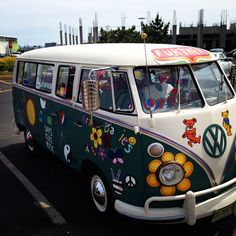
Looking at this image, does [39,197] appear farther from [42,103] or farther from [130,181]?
[130,181]

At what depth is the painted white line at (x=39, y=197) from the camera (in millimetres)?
4375

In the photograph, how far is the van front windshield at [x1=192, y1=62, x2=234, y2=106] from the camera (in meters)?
3.88

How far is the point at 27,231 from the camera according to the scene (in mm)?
4055

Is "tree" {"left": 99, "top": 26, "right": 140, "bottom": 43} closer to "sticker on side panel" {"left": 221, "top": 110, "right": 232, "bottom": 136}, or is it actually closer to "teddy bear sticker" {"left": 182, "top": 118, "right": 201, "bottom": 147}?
"sticker on side panel" {"left": 221, "top": 110, "right": 232, "bottom": 136}

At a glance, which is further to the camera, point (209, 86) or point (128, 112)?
point (209, 86)

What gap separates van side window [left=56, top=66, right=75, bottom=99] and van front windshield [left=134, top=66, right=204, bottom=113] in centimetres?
131

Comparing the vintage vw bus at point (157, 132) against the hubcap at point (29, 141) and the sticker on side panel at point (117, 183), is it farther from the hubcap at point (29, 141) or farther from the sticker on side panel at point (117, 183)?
the hubcap at point (29, 141)

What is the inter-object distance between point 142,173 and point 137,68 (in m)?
1.12

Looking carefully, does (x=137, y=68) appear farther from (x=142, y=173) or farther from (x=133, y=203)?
(x=133, y=203)

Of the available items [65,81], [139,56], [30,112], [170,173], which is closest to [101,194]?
[170,173]

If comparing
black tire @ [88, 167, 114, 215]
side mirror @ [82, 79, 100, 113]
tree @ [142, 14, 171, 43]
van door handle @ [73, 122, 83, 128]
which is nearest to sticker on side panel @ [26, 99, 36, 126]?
van door handle @ [73, 122, 83, 128]

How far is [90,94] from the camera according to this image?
11.7ft

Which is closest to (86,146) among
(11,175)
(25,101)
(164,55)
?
(164,55)

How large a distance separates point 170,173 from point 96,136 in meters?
1.07
